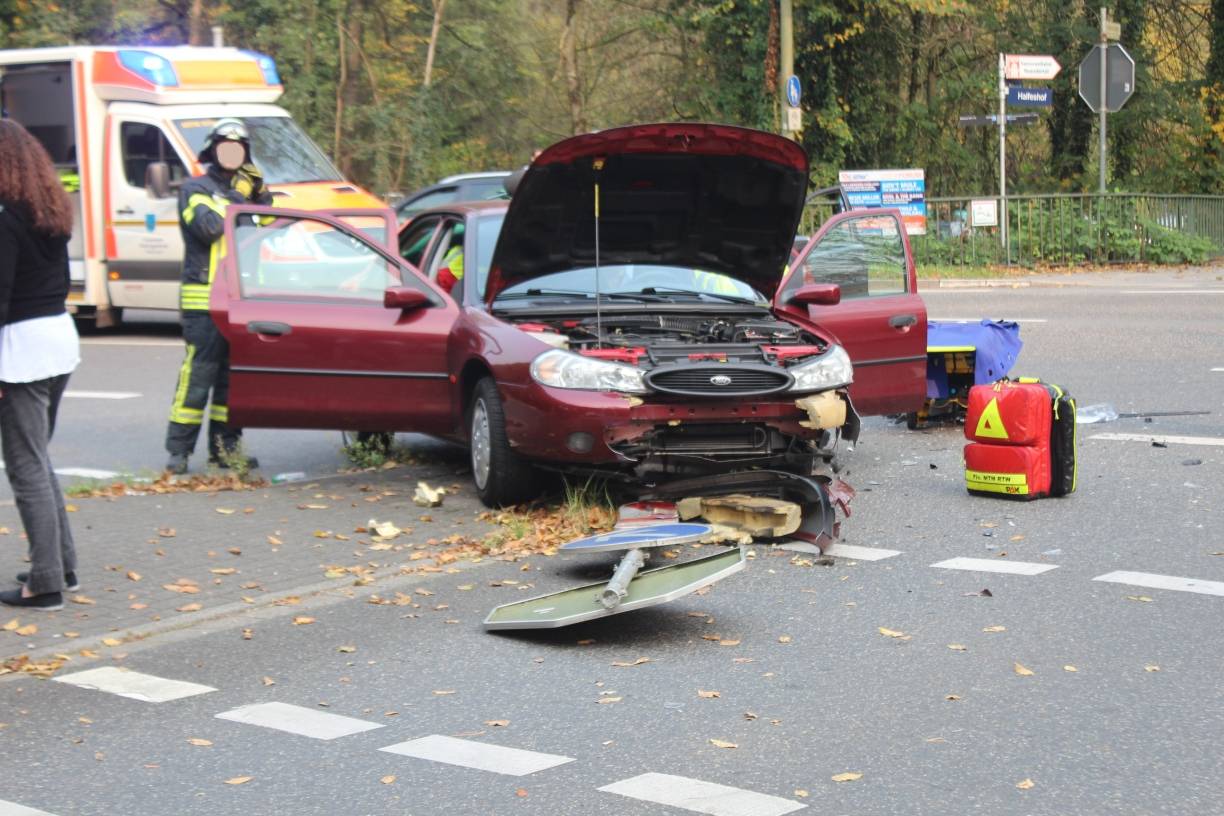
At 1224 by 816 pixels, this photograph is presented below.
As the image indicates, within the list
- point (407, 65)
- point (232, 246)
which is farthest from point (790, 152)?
point (407, 65)

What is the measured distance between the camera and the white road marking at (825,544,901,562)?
7309mm

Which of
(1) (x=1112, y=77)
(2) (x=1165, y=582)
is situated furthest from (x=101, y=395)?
(1) (x=1112, y=77)

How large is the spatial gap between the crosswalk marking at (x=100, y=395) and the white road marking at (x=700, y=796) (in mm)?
10350

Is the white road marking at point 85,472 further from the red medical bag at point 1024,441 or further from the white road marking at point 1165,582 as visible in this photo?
the white road marking at point 1165,582

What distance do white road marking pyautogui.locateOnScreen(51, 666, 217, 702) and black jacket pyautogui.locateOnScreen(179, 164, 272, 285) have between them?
4149mm

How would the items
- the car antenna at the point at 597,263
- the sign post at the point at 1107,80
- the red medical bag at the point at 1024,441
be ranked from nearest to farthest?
1. the car antenna at the point at 597,263
2. the red medical bag at the point at 1024,441
3. the sign post at the point at 1107,80

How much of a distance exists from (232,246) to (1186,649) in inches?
227

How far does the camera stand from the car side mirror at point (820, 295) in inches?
354

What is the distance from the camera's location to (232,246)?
360 inches

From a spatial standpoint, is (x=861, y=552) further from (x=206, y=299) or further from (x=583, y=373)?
(x=206, y=299)

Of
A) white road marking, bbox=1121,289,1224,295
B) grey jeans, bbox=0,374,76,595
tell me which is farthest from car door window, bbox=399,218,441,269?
white road marking, bbox=1121,289,1224,295

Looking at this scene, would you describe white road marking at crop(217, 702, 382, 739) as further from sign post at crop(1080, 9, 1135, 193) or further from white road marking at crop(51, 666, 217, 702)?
sign post at crop(1080, 9, 1135, 193)

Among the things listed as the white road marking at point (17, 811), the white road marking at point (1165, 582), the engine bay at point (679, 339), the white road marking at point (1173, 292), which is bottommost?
the white road marking at point (17, 811)

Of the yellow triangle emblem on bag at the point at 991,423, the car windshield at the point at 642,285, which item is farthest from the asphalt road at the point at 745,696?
the car windshield at the point at 642,285
